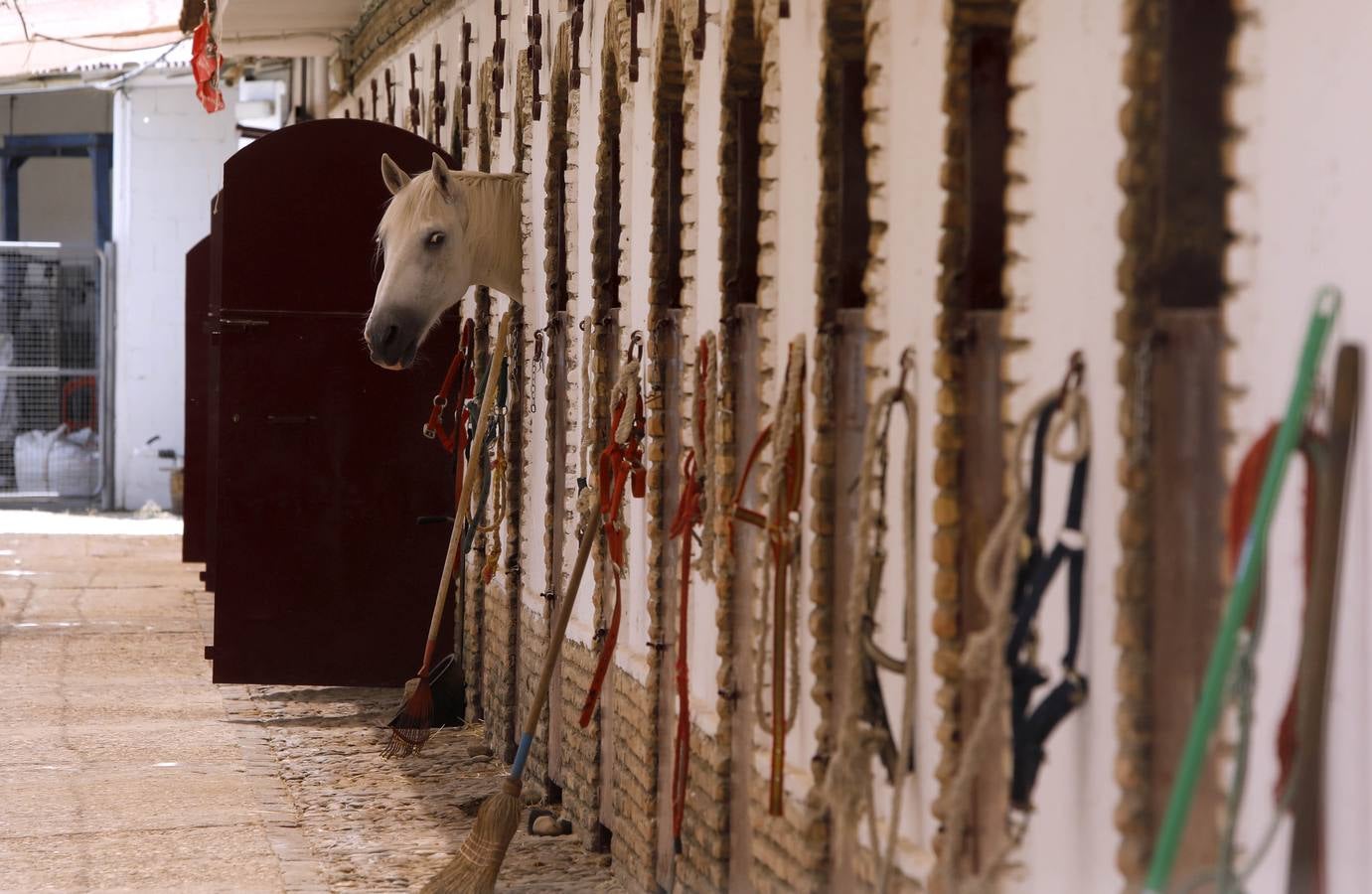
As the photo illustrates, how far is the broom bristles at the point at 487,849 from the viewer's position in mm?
5301

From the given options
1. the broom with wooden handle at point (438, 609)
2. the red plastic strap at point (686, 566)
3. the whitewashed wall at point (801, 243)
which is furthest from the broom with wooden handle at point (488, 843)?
the broom with wooden handle at point (438, 609)

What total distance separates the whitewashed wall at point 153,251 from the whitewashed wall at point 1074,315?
57.1 feet

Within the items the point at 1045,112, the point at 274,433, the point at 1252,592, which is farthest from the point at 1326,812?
the point at 274,433

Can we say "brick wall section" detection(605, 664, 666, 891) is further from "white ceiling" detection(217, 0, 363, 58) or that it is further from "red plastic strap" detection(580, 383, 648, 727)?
"white ceiling" detection(217, 0, 363, 58)

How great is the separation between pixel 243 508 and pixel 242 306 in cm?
Result: 82

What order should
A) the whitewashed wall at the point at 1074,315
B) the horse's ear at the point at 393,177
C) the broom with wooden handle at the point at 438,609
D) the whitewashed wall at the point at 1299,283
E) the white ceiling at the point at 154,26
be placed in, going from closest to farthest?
the whitewashed wall at the point at 1299,283 → the whitewashed wall at the point at 1074,315 → the horse's ear at the point at 393,177 → the broom with wooden handle at the point at 438,609 → the white ceiling at the point at 154,26

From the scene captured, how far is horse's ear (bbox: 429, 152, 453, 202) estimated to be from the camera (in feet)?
22.3

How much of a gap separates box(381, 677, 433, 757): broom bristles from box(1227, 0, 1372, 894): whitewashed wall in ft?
19.0

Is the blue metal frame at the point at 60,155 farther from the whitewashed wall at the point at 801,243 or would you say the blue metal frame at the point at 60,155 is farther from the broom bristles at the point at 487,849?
the whitewashed wall at the point at 801,243

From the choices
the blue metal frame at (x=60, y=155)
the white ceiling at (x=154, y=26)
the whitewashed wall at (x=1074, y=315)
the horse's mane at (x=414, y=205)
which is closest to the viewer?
the whitewashed wall at (x=1074, y=315)

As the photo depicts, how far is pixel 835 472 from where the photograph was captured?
13.1ft

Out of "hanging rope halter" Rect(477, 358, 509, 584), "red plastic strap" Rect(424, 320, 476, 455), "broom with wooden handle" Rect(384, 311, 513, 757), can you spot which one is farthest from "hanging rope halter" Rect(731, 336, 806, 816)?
"red plastic strap" Rect(424, 320, 476, 455)

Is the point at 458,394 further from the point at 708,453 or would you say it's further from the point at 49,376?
the point at 49,376

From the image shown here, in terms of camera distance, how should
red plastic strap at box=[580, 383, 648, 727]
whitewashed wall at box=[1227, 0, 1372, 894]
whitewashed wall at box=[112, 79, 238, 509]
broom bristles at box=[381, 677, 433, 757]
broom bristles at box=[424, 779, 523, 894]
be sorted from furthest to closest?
1. whitewashed wall at box=[112, 79, 238, 509]
2. broom bristles at box=[381, 677, 433, 757]
3. red plastic strap at box=[580, 383, 648, 727]
4. broom bristles at box=[424, 779, 523, 894]
5. whitewashed wall at box=[1227, 0, 1372, 894]
